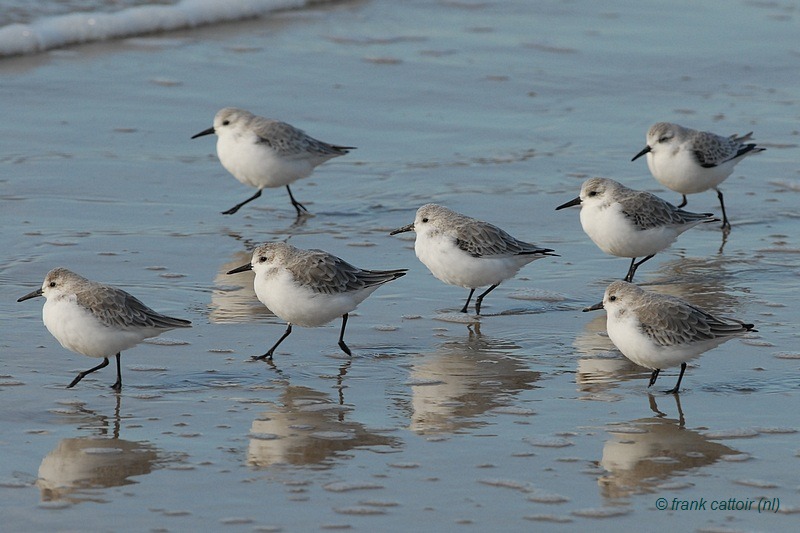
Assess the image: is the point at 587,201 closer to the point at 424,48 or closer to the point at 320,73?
the point at 320,73

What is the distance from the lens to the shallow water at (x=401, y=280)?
606cm

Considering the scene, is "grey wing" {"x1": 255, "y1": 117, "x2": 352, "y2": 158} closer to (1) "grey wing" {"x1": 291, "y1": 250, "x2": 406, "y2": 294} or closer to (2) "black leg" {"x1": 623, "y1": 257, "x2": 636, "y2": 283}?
(2) "black leg" {"x1": 623, "y1": 257, "x2": 636, "y2": 283}

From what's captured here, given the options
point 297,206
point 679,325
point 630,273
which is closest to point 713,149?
point 630,273

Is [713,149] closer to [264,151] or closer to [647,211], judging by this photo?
[647,211]

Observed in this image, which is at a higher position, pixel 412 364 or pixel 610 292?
pixel 610 292

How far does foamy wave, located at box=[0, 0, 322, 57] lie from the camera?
15758mm

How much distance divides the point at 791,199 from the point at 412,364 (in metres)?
5.27

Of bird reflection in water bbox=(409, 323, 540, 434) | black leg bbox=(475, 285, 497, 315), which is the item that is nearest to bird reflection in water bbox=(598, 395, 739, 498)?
bird reflection in water bbox=(409, 323, 540, 434)

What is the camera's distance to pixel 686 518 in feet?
18.9

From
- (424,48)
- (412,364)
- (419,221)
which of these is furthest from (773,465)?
(424,48)

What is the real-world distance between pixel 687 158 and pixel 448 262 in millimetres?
3089

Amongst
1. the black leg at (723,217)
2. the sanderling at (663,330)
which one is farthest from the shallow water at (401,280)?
the sanderling at (663,330)

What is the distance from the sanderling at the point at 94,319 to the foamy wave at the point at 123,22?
902 centimetres

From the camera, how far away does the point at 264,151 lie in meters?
11.4
